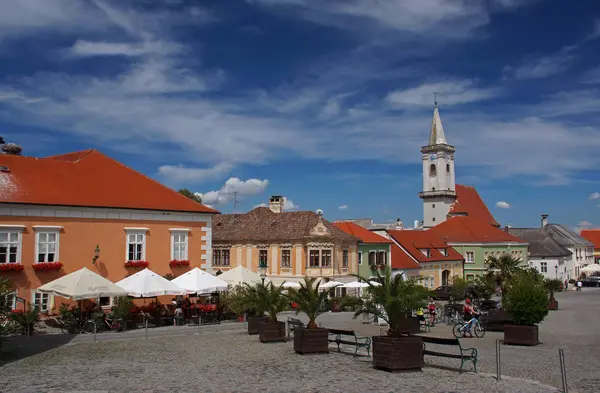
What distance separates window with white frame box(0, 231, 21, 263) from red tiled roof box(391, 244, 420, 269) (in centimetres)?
3409

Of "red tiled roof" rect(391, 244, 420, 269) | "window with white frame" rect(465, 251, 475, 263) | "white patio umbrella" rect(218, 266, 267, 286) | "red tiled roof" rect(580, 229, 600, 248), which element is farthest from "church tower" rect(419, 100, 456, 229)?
"white patio umbrella" rect(218, 266, 267, 286)

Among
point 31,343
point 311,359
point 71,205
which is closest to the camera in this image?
point 311,359

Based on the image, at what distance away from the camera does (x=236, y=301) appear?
90.5ft

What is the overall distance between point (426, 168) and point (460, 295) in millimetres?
68821

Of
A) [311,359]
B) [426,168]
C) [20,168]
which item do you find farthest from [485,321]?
[426,168]

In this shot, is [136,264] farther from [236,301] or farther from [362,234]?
[362,234]

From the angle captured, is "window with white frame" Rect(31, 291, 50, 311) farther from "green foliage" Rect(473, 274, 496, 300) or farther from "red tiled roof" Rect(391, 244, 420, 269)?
"red tiled roof" Rect(391, 244, 420, 269)

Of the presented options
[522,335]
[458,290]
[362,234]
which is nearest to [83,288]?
[522,335]

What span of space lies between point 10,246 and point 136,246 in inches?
242

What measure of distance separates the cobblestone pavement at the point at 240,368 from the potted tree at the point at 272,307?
2.22 feet

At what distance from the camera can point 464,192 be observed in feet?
352

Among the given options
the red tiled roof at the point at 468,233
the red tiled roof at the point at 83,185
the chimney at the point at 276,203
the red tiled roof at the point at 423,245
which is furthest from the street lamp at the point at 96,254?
the red tiled roof at the point at 468,233

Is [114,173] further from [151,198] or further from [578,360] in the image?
[578,360]

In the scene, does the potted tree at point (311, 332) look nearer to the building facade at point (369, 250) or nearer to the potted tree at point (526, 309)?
the potted tree at point (526, 309)
